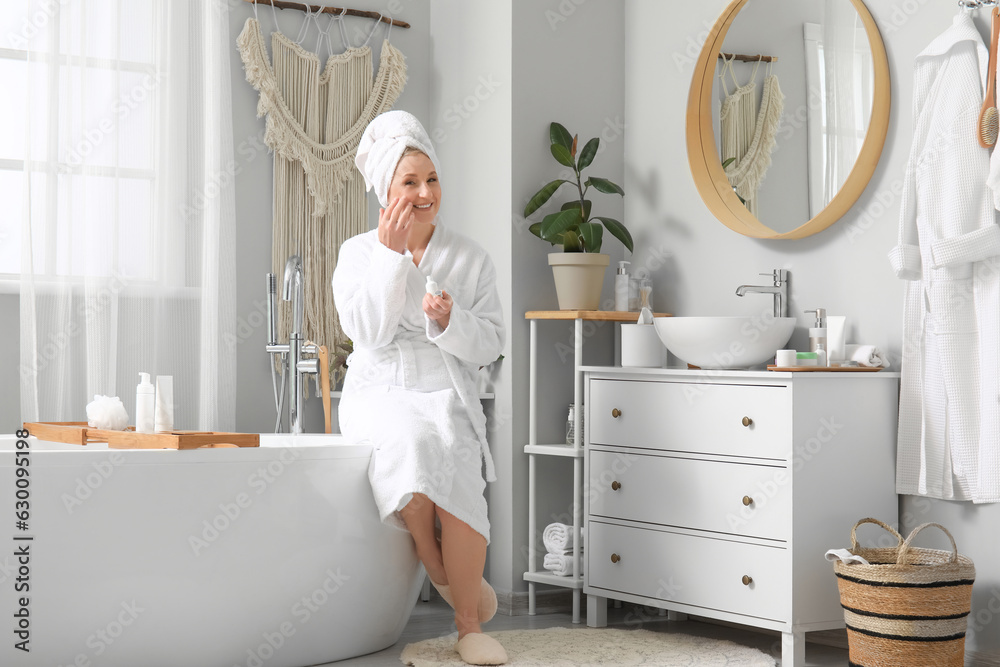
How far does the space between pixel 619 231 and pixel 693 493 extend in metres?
0.97

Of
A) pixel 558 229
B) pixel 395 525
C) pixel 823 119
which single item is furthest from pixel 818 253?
pixel 395 525

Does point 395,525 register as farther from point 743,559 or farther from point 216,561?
point 743,559

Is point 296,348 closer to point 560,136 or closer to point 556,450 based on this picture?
point 556,450

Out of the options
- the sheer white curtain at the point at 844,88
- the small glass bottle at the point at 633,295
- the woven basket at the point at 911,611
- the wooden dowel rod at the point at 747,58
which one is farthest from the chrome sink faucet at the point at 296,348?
the woven basket at the point at 911,611

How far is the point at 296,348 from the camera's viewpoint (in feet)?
11.0

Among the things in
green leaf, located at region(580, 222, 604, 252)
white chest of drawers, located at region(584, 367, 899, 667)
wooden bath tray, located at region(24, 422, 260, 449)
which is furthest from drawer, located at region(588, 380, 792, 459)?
wooden bath tray, located at region(24, 422, 260, 449)

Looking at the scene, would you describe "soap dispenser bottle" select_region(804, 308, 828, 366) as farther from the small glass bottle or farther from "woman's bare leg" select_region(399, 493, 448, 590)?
"woman's bare leg" select_region(399, 493, 448, 590)

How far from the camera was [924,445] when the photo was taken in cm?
256

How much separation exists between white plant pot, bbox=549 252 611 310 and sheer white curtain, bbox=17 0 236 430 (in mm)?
1066

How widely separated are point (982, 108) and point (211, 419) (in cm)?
236

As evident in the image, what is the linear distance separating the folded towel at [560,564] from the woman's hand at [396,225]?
111cm

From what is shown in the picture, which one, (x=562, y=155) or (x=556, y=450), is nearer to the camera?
(x=556, y=450)

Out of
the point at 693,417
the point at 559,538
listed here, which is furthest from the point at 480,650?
the point at 693,417

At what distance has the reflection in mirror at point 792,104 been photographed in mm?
2846
